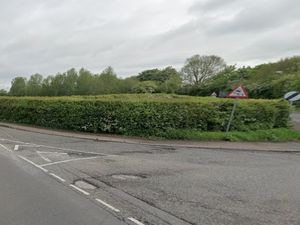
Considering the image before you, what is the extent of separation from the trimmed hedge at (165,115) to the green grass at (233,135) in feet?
1.37

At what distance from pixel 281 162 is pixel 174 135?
6405 millimetres

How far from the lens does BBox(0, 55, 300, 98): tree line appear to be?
55537 mm

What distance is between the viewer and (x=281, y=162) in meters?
12.8

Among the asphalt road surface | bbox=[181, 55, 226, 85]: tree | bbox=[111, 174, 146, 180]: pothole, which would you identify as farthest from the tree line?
bbox=[111, 174, 146, 180]: pothole

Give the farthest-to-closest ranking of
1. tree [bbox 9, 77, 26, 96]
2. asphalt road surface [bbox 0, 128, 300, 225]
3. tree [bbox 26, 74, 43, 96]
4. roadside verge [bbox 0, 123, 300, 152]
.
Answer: tree [bbox 9, 77, 26, 96], tree [bbox 26, 74, 43, 96], roadside verge [bbox 0, 123, 300, 152], asphalt road surface [bbox 0, 128, 300, 225]

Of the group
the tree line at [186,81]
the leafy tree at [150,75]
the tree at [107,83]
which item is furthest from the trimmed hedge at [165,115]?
the leafy tree at [150,75]

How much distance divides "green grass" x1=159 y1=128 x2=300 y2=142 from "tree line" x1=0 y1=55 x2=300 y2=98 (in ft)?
90.0

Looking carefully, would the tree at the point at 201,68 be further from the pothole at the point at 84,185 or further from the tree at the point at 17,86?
the pothole at the point at 84,185

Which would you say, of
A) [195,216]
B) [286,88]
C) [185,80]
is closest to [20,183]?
[195,216]

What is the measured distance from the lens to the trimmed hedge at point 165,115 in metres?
18.9

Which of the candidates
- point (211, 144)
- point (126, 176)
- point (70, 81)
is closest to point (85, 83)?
point (70, 81)

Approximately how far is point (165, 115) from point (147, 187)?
10493 mm

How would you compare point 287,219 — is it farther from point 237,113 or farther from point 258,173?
point 237,113

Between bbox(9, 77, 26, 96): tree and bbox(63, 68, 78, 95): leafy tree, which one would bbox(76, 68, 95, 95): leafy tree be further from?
bbox(9, 77, 26, 96): tree
